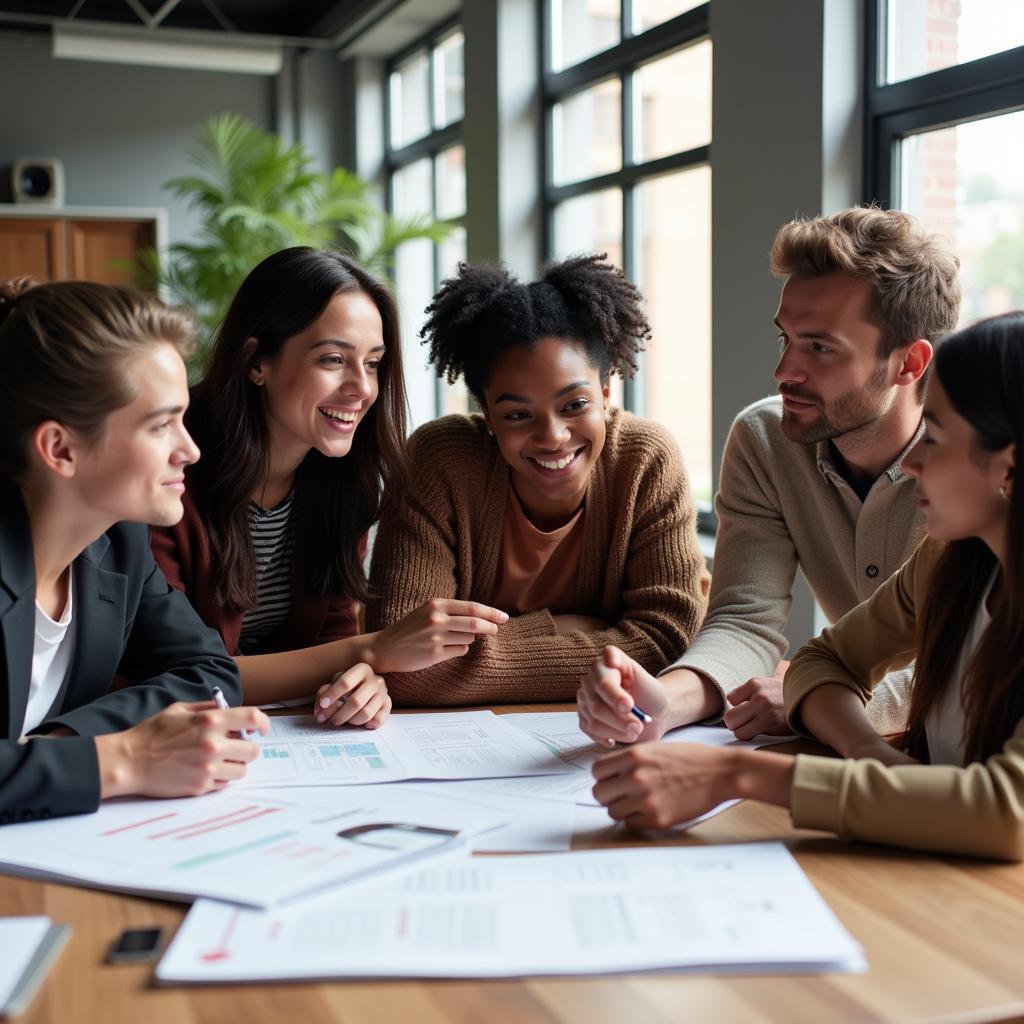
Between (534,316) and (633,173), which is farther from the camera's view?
(633,173)

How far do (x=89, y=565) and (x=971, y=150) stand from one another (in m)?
2.65

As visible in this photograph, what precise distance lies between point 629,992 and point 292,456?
144 cm

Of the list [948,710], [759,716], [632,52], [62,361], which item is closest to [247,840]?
[62,361]

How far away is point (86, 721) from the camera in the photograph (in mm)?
1450

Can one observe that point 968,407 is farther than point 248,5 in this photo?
No

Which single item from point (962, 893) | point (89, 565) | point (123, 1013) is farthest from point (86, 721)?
point (962, 893)

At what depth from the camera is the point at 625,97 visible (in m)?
5.02

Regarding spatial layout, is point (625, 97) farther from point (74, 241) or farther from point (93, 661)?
point (93, 661)

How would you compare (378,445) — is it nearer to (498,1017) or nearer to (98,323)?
(98,323)

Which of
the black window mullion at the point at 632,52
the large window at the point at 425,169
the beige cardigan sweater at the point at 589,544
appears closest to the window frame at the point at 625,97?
the black window mullion at the point at 632,52

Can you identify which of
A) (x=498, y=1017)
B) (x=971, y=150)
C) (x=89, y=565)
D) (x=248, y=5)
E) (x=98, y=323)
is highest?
(x=248, y=5)

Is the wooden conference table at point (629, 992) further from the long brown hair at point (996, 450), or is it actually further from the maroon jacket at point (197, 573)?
the maroon jacket at point (197, 573)

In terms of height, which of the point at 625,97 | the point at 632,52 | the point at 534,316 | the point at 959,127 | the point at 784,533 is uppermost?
the point at 632,52

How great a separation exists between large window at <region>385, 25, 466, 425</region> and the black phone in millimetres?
5929
